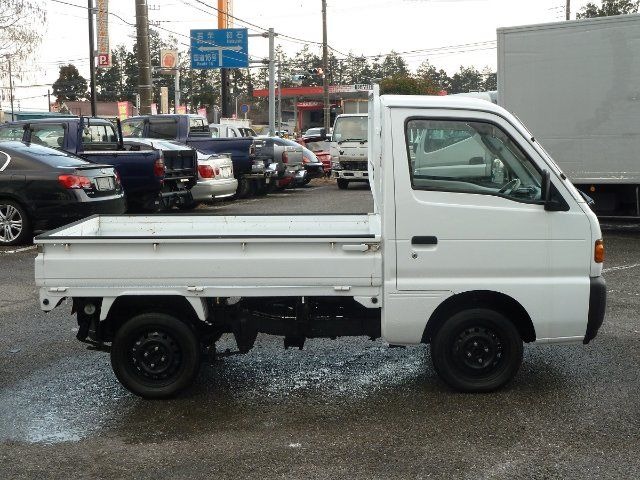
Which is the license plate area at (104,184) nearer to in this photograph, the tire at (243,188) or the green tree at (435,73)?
the tire at (243,188)

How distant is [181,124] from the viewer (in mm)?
20578

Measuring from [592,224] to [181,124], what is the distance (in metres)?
15.8

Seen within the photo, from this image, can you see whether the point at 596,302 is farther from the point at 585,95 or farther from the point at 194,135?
the point at 194,135

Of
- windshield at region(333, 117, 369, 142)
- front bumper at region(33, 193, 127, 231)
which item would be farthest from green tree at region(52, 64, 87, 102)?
front bumper at region(33, 193, 127, 231)

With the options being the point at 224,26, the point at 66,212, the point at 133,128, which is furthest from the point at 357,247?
the point at 224,26

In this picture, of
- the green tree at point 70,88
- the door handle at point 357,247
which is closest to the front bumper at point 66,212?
the door handle at point 357,247

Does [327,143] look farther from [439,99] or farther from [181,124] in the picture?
[439,99]

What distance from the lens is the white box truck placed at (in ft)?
43.6

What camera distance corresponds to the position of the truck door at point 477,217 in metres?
5.79

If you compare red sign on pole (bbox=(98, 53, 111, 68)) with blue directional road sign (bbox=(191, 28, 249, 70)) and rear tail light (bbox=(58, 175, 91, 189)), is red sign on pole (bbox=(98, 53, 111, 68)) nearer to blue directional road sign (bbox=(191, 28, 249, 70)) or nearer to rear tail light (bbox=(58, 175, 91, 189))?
blue directional road sign (bbox=(191, 28, 249, 70))

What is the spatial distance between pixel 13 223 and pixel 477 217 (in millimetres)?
9064

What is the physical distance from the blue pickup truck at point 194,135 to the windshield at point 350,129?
4080mm

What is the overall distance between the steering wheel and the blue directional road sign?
34660mm

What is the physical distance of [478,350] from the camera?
19.6ft
